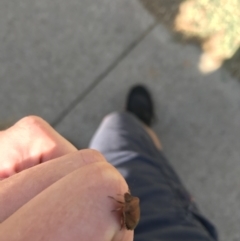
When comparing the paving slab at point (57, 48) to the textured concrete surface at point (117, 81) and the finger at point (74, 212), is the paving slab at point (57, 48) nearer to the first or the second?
the textured concrete surface at point (117, 81)

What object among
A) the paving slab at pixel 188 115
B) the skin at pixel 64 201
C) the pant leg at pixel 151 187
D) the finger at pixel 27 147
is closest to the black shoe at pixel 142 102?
the paving slab at pixel 188 115

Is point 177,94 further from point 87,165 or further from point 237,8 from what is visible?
point 87,165

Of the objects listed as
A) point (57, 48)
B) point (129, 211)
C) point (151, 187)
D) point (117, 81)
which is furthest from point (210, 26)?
point (129, 211)

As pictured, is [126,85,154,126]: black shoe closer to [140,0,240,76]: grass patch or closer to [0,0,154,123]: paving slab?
[0,0,154,123]: paving slab

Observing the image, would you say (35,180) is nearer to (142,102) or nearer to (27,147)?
(27,147)

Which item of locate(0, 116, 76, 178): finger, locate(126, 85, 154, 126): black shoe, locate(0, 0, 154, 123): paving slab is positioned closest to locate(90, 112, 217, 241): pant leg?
locate(126, 85, 154, 126): black shoe
